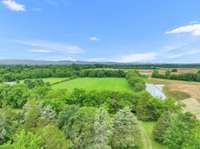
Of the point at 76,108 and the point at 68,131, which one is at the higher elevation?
the point at 76,108

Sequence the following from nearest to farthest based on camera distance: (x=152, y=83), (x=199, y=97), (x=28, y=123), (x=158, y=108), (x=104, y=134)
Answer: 1. (x=104, y=134)
2. (x=28, y=123)
3. (x=158, y=108)
4. (x=199, y=97)
5. (x=152, y=83)

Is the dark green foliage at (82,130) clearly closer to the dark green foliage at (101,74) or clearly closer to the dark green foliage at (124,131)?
the dark green foliage at (124,131)

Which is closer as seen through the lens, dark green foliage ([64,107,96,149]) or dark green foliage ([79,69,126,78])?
dark green foliage ([64,107,96,149])

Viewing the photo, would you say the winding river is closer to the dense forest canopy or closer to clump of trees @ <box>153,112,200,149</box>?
the dense forest canopy

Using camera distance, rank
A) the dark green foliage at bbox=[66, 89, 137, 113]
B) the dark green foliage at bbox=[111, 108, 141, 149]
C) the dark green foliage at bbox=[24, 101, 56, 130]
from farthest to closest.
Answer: the dark green foliage at bbox=[66, 89, 137, 113] < the dark green foliage at bbox=[24, 101, 56, 130] < the dark green foliage at bbox=[111, 108, 141, 149]

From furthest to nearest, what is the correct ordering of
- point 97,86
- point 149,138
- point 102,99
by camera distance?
1. point 97,86
2. point 102,99
3. point 149,138

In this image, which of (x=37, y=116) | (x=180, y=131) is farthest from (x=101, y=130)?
(x=37, y=116)

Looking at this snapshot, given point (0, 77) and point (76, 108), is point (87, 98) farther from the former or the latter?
point (0, 77)

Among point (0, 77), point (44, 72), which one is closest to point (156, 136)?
point (0, 77)

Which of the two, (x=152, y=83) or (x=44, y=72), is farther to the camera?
(x=44, y=72)

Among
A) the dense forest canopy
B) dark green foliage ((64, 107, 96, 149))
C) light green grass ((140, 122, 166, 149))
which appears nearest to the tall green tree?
the dense forest canopy

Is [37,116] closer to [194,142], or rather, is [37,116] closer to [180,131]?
[180,131]
